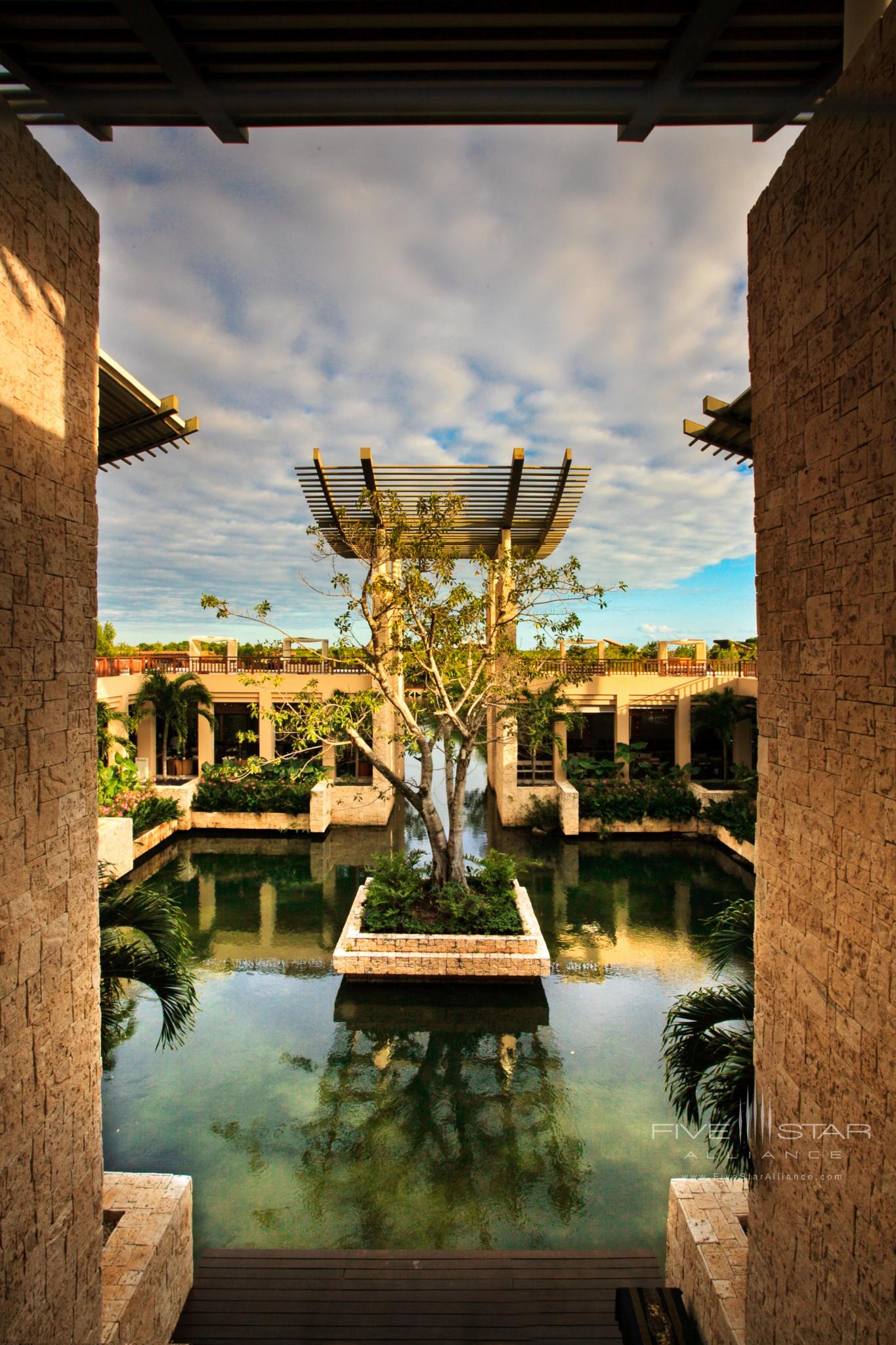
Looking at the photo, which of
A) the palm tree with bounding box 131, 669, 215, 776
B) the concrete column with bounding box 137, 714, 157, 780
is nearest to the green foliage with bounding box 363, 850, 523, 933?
the palm tree with bounding box 131, 669, 215, 776

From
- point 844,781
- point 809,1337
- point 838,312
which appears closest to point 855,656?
point 844,781

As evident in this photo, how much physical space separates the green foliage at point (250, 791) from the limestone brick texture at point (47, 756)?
11058mm

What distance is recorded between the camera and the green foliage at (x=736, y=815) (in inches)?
502

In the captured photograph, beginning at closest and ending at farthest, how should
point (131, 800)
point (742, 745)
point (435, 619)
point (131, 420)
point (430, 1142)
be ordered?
1. point (430, 1142)
2. point (131, 420)
3. point (435, 619)
4. point (131, 800)
5. point (742, 745)

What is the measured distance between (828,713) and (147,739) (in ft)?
55.0

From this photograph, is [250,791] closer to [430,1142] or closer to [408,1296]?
[430,1142]

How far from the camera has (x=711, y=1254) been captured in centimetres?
381

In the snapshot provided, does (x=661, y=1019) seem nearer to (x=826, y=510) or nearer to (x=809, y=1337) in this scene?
(x=809, y=1337)

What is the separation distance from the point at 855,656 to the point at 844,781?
21.4 inches

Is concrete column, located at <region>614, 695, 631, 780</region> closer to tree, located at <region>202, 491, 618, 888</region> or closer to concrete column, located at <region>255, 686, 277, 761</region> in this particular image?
tree, located at <region>202, 491, 618, 888</region>

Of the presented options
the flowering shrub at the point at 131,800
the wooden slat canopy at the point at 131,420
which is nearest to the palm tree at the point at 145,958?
the wooden slat canopy at the point at 131,420

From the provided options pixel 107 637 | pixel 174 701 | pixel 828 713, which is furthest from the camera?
pixel 107 637

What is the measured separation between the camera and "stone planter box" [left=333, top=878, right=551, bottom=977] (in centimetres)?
807

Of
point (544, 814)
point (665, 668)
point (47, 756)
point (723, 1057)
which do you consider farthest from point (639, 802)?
point (47, 756)
